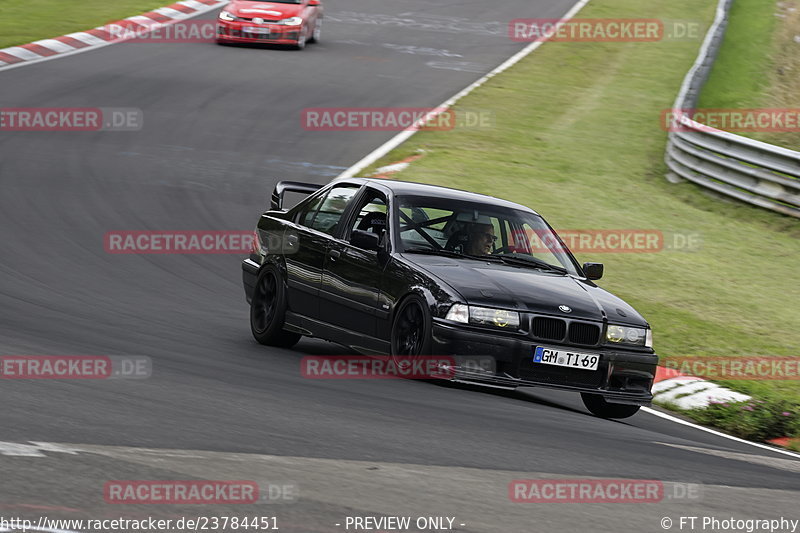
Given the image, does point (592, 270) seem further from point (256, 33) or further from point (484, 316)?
point (256, 33)

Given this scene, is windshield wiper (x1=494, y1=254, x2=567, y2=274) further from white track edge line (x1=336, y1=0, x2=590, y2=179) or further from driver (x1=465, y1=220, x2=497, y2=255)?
white track edge line (x1=336, y1=0, x2=590, y2=179)

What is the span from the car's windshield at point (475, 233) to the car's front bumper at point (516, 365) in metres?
1.09

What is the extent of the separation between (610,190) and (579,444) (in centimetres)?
1311

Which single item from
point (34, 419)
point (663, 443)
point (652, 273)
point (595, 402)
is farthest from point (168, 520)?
point (652, 273)

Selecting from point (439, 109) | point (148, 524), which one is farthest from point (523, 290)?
point (439, 109)

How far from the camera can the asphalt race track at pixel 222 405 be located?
5281 mm

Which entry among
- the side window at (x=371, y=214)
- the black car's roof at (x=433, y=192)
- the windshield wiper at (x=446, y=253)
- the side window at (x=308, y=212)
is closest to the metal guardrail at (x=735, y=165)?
the black car's roof at (x=433, y=192)

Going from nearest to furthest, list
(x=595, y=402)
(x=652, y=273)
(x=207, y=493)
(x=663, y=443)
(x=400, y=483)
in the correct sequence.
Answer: (x=207, y=493), (x=400, y=483), (x=663, y=443), (x=595, y=402), (x=652, y=273)

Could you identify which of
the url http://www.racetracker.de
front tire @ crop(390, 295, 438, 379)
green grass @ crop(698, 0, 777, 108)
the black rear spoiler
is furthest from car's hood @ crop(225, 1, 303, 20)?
the url http://www.racetracker.de

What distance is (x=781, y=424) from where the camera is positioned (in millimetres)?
9203

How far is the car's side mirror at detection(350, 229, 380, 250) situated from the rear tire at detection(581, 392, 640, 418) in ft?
6.05

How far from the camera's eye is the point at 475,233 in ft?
31.4

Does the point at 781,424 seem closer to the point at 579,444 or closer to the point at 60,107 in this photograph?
the point at 579,444

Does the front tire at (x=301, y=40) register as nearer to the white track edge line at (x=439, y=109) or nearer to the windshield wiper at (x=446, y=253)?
the white track edge line at (x=439, y=109)
